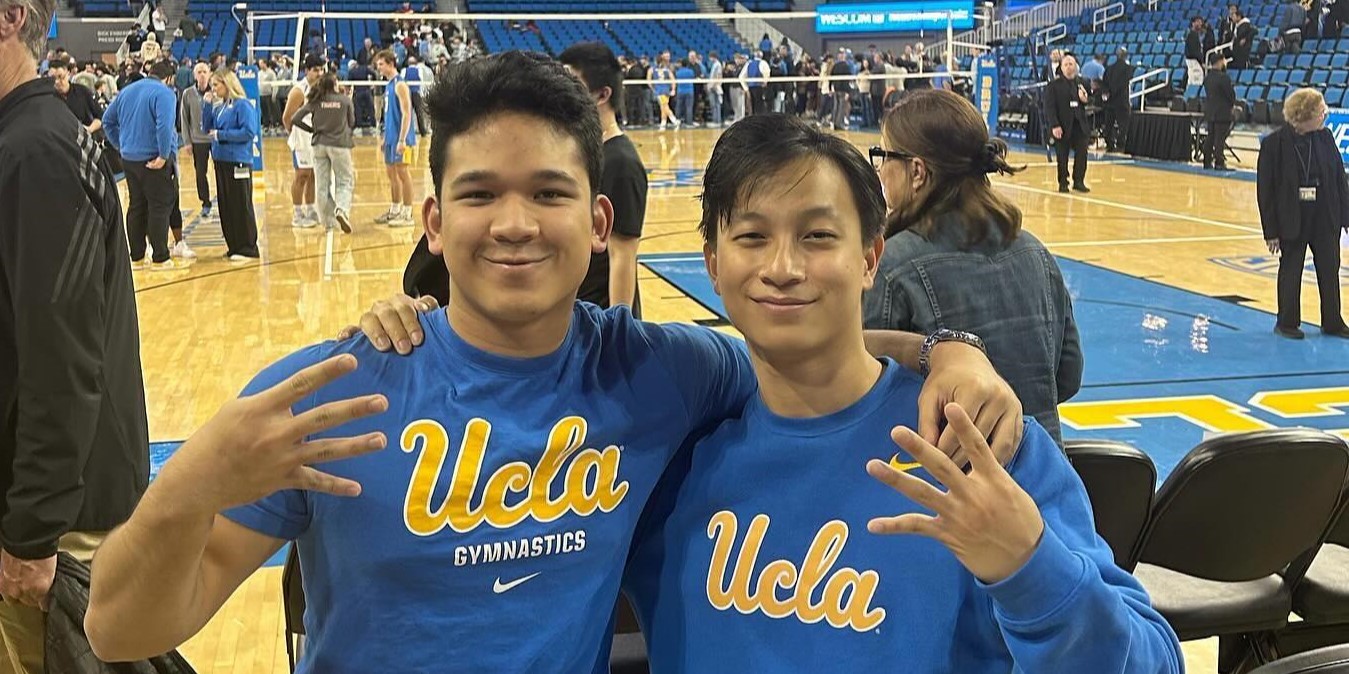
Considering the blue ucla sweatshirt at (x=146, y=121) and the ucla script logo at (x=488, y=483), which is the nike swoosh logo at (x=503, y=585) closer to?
the ucla script logo at (x=488, y=483)

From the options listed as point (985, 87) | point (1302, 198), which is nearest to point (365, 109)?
point (985, 87)

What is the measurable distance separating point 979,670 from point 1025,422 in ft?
1.11

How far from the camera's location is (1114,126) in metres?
20.5

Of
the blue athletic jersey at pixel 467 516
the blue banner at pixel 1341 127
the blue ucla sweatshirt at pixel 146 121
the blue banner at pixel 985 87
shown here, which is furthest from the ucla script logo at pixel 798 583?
the blue banner at pixel 985 87

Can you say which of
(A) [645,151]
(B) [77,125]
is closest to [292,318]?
(B) [77,125]

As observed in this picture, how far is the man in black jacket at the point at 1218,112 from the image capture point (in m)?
15.9

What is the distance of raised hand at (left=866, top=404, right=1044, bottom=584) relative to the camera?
1305mm

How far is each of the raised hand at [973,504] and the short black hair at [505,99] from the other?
70cm

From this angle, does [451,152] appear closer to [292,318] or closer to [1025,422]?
[1025,422]

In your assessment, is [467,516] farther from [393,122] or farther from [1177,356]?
[393,122]

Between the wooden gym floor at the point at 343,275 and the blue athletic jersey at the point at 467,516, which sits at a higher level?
the blue athletic jersey at the point at 467,516

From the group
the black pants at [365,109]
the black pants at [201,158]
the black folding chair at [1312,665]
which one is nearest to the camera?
the black folding chair at [1312,665]

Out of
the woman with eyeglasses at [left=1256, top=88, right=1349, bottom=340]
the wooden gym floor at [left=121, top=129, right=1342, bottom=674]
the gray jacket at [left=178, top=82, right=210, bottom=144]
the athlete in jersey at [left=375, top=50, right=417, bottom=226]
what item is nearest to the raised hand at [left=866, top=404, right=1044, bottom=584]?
the wooden gym floor at [left=121, top=129, right=1342, bottom=674]

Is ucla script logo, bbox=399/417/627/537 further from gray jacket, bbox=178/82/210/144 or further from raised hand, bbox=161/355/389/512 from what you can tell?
gray jacket, bbox=178/82/210/144
